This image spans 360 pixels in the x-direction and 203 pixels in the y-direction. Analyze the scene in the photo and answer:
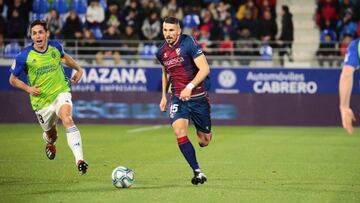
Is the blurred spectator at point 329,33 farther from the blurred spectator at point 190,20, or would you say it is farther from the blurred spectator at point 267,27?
the blurred spectator at point 190,20

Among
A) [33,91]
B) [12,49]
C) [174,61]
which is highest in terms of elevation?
[174,61]

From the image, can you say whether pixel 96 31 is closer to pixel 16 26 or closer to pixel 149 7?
pixel 149 7

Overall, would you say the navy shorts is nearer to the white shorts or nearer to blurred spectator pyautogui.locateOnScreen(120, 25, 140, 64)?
the white shorts

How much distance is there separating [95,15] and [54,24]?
129cm

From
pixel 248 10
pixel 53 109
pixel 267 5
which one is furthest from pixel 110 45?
pixel 53 109

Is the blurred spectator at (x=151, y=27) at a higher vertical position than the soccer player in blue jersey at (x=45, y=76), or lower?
lower

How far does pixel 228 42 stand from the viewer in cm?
2489

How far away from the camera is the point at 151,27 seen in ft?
83.3

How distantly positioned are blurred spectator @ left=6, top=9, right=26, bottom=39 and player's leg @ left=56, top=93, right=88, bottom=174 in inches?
552

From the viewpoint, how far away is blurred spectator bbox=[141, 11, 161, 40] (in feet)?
83.0

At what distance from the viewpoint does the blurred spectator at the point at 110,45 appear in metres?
25.2

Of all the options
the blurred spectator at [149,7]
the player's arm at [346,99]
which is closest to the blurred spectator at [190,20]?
the blurred spectator at [149,7]

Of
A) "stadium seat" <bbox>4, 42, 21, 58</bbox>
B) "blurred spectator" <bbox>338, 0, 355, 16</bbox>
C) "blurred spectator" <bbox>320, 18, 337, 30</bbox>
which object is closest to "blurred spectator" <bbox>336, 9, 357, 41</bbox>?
"blurred spectator" <bbox>338, 0, 355, 16</bbox>

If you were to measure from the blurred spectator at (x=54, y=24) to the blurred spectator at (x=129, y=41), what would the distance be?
197 cm
